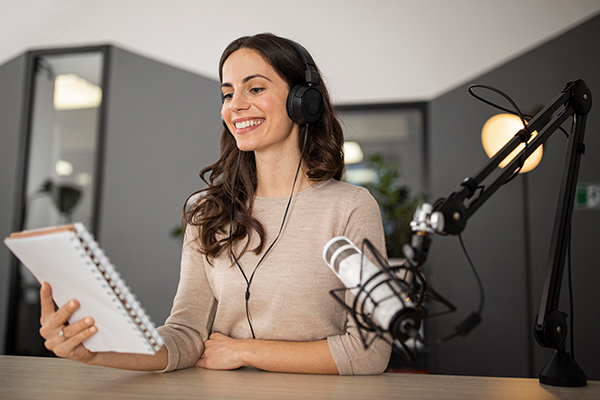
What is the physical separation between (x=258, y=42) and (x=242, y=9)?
2761mm

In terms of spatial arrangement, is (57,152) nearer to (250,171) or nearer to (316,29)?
(316,29)

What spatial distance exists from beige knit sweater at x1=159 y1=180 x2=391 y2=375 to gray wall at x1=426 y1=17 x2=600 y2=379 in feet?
7.13

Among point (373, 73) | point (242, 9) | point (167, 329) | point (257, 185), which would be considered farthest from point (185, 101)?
point (167, 329)

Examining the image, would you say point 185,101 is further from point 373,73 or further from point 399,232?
point 399,232

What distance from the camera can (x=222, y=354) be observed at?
1.12 meters

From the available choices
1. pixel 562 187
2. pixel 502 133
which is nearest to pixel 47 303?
pixel 562 187

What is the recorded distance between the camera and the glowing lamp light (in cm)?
374

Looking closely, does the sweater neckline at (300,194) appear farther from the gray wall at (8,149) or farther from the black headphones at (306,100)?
the gray wall at (8,149)

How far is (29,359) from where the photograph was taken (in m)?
1.11

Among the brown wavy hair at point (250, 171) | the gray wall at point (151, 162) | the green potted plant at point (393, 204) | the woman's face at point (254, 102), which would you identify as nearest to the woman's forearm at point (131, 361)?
the brown wavy hair at point (250, 171)

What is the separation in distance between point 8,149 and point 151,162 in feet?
A: 3.58

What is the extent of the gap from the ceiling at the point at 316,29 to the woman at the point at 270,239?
2.67 m

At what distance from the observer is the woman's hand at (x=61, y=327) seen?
2.87 ft

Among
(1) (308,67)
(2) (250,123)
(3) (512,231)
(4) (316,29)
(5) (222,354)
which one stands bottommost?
(5) (222,354)
